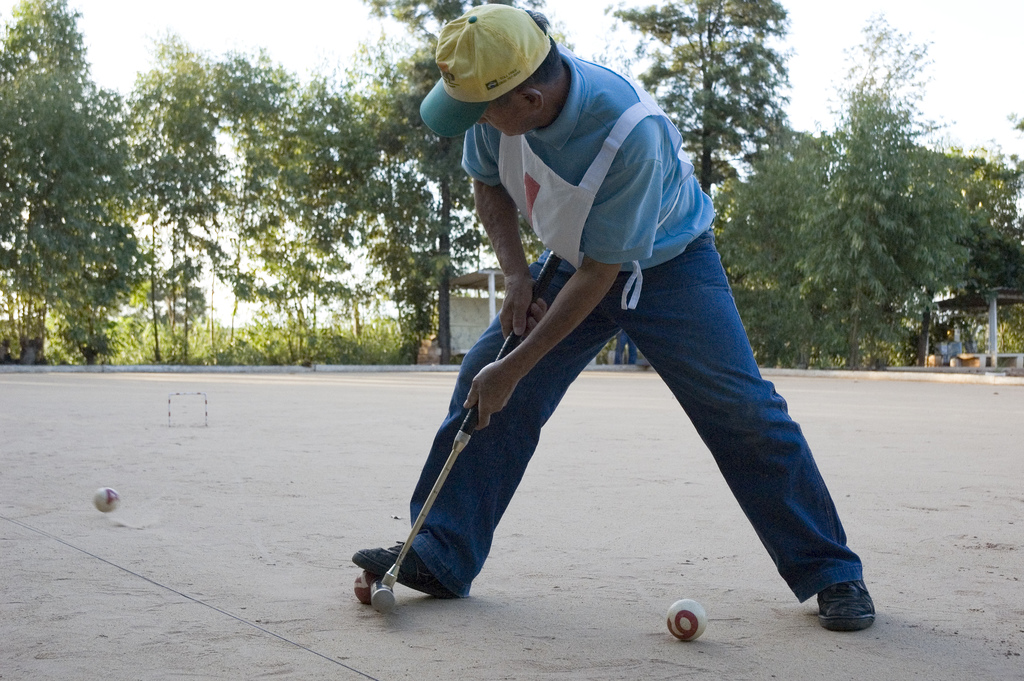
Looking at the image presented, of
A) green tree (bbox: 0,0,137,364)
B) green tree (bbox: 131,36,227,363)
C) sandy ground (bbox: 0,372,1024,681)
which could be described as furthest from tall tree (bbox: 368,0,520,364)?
sandy ground (bbox: 0,372,1024,681)

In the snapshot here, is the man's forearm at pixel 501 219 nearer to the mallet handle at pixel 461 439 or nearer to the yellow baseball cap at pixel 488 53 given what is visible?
the mallet handle at pixel 461 439

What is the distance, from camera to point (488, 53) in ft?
7.44

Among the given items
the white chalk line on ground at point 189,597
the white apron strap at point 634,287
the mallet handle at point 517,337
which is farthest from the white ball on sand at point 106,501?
the white apron strap at point 634,287

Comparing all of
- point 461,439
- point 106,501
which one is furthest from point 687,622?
point 106,501

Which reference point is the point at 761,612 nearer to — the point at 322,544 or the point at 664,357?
the point at 664,357

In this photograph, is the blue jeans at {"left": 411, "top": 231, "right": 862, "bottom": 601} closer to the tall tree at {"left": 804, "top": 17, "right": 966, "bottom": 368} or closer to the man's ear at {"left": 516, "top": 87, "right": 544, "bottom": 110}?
the man's ear at {"left": 516, "top": 87, "right": 544, "bottom": 110}

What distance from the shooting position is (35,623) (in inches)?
101

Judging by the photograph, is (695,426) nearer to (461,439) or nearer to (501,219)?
(461,439)

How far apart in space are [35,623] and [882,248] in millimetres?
22292

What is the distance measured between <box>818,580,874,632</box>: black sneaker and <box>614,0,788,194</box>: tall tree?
2645 centimetres

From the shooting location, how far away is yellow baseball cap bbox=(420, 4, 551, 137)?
89.7 inches

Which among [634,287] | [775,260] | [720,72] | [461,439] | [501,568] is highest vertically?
[720,72]

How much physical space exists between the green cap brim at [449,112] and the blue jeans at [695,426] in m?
0.65

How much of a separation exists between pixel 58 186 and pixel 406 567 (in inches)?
940
